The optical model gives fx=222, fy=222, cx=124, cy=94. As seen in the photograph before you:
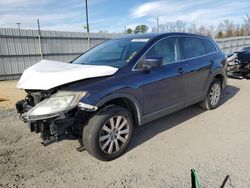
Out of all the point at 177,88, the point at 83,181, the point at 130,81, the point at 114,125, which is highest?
the point at 130,81

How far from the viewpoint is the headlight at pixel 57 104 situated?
9.13ft

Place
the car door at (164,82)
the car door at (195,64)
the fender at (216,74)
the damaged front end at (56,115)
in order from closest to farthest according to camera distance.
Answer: the damaged front end at (56,115)
the car door at (164,82)
the car door at (195,64)
the fender at (216,74)

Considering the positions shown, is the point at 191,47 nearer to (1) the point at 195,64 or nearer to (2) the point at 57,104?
(1) the point at 195,64

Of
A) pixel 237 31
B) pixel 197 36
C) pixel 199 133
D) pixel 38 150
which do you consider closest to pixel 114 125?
pixel 38 150

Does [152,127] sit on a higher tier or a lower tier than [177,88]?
lower

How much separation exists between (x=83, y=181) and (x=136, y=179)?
2.20ft

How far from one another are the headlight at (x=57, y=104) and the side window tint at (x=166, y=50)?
1427 mm

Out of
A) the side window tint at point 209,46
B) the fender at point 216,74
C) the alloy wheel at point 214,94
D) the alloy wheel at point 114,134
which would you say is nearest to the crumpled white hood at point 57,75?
the alloy wheel at point 114,134

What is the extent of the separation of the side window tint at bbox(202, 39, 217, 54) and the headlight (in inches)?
135

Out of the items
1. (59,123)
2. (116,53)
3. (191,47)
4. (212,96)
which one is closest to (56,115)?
(59,123)

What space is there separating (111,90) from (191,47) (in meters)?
2.37

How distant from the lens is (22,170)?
305 centimetres

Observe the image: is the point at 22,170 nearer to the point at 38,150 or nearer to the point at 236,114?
the point at 38,150

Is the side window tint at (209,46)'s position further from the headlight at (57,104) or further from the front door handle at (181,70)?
the headlight at (57,104)
